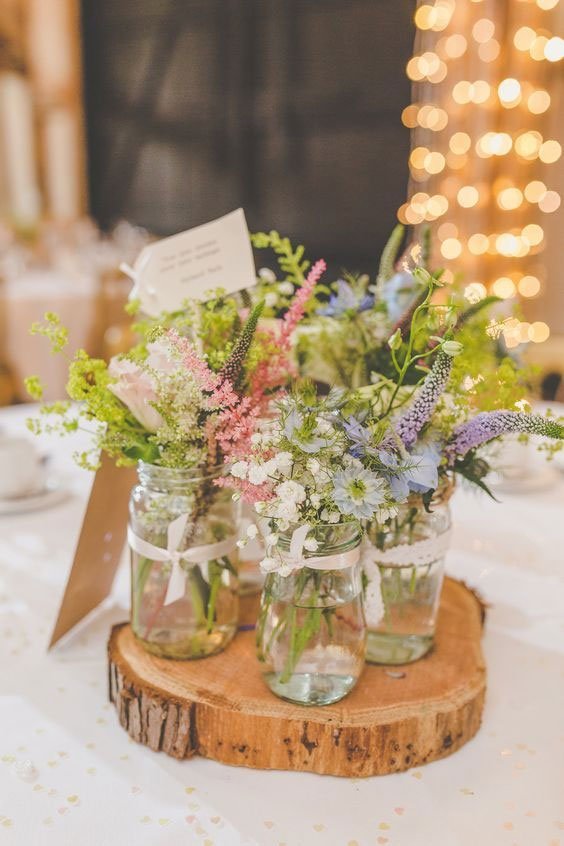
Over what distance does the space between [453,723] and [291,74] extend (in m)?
4.36

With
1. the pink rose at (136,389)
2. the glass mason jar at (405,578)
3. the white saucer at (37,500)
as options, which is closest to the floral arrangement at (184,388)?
the pink rose at (136,389)

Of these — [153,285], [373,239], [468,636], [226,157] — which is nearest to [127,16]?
[226,157]

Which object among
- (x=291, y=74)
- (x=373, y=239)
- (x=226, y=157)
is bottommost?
(x=373, y=239)

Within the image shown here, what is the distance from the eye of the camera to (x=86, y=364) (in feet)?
2.89

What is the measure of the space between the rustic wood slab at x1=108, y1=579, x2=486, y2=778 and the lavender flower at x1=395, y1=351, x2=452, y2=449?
291mm

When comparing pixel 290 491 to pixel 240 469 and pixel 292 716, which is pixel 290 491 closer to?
pixel 240 469

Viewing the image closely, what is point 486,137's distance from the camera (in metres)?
3.93

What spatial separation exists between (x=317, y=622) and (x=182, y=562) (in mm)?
178

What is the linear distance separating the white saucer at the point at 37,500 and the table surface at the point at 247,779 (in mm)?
344

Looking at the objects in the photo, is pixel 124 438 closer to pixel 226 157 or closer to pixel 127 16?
pixel 226 157

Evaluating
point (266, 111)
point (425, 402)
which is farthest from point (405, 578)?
point (266, 111)

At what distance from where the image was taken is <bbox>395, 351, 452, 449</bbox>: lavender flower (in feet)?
2.46

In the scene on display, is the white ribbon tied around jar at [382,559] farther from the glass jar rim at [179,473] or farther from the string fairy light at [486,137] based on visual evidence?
the string fairy light at [486,137]

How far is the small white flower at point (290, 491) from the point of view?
0.74m
